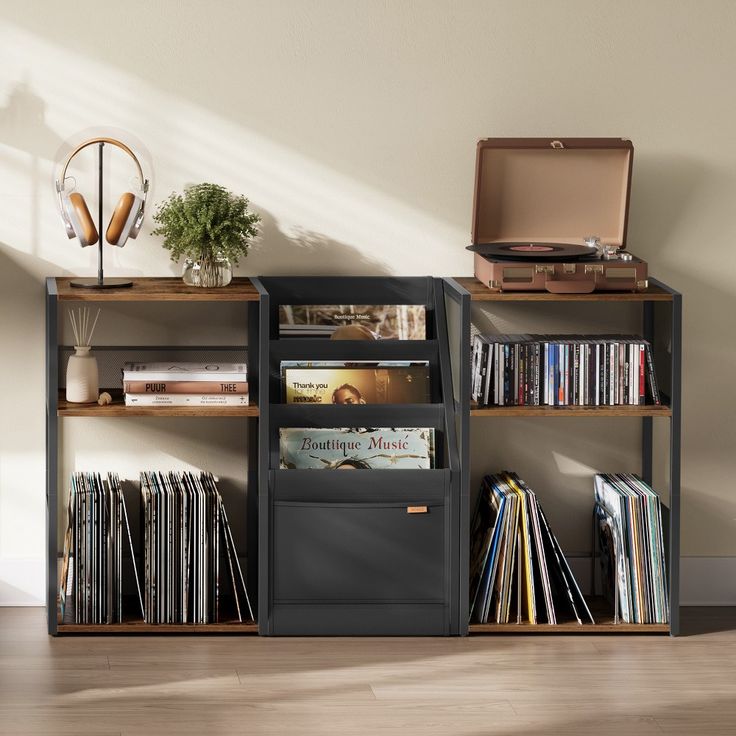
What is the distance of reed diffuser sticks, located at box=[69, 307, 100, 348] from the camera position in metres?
3.78

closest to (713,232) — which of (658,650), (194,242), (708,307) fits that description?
(708,307)

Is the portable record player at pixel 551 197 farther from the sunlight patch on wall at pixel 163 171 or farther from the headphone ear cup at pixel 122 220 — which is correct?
the headphone ear cup at pixel 122 220

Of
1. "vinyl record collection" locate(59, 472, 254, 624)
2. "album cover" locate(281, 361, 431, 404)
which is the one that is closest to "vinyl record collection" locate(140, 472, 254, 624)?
"vinyl record collection" locate(59, 472, 254, 624)

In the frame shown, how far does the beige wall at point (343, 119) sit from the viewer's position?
3.69m

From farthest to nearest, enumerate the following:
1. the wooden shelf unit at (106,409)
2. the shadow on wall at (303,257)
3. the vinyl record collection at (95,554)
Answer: the shadow on wall at (303,257) < the vinyl record collection at (95,554) < the wooden shelf unit at (106,409)

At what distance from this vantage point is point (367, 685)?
3.24m

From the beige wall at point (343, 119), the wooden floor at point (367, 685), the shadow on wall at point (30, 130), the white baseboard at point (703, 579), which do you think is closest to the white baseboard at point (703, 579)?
the white baseboard at point (703, 579)

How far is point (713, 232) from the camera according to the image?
12.7 ft

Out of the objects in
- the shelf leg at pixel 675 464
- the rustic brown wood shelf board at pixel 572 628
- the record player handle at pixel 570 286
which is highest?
the record player handle at pixel 570 286

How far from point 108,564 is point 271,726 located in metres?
0.82

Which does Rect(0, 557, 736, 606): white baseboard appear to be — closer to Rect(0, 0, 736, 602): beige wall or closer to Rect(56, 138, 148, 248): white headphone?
Rect(0, 0, 736, 602): beige wall

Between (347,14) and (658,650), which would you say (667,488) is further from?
(347,14)

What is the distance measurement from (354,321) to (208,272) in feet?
1.59

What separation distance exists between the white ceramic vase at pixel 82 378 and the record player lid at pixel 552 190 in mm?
1190
